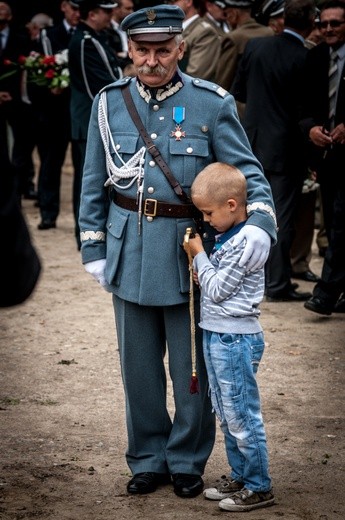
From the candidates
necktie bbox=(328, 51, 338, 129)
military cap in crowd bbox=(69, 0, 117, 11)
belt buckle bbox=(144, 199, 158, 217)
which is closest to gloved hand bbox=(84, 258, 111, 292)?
belt buckle bbox=(144, 199, 158, 217)

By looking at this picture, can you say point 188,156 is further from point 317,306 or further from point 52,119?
point 52,119

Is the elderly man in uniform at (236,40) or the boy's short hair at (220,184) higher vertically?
the elderly man in uniform at (236,40)

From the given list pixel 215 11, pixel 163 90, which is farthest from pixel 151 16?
pixel 215 11

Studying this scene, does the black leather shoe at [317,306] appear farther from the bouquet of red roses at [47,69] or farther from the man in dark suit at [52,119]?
the man in dark suit at [52,119]

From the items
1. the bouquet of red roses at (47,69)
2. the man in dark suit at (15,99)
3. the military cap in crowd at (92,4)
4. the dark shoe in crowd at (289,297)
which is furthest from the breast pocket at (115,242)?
the man in dark suit at (15,99)

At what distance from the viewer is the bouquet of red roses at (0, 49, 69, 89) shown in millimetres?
10978

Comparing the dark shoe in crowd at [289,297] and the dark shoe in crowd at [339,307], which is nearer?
the dark shoe in crowd at [339,307]

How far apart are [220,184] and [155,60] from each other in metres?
0.58

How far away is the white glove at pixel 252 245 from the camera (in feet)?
14.7

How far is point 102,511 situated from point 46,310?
380 centimetres

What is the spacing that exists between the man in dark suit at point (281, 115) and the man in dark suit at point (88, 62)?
1471 millimetres

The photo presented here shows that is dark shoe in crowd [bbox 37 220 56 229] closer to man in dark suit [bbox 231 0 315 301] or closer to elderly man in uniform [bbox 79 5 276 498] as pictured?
man in dark suit [bbox 231 0 315 301]

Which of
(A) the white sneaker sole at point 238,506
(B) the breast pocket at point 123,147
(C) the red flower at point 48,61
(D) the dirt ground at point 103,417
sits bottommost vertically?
(D) the dirt ground at point 103,417

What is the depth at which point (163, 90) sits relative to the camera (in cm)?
473
